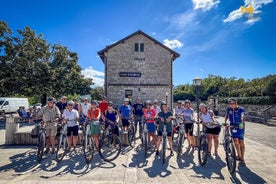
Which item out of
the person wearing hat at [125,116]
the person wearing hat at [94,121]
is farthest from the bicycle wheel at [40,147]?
the person wearing hat at [125,116]

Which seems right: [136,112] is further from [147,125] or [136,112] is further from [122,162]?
[122,162]

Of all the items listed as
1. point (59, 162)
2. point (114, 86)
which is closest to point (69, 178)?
point (59, 162)

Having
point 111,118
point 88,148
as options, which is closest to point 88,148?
point 88,148

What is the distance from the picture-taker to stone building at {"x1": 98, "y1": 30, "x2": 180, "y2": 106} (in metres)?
19.2

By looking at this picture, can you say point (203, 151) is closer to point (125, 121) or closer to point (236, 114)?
point (236, 114)

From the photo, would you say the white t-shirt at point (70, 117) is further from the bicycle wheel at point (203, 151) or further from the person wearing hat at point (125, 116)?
the bicycle wheel at point (203, 151)

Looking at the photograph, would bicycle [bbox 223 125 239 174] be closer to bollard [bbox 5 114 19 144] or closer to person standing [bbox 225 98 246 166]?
person standing [bbox 225 98 246 166]

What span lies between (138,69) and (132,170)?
15.2 m

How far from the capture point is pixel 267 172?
513 centimetres

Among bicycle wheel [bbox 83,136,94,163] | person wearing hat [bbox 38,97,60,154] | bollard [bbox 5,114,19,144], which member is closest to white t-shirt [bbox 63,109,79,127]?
person wearing hat [bbox 38,97,60,154]

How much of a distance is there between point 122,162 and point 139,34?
16.5 metres

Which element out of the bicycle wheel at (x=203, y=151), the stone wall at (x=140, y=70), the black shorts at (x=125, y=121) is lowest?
the bicycle wheel at (x=203, y=151)

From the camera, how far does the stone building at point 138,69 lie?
19250 mm

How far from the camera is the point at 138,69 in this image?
1962cm
